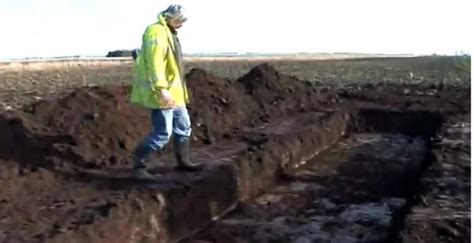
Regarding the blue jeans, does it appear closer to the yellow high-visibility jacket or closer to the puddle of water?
the yellow high-visibility jacket

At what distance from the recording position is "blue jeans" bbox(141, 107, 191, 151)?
23.0ft

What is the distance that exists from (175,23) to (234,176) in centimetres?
229

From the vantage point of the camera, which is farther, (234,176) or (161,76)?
(234,176)

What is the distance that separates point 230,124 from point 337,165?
2.61 metres

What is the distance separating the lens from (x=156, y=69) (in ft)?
21.9

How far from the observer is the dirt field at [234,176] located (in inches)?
247

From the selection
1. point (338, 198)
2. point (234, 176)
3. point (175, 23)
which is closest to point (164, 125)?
point (175, 23)

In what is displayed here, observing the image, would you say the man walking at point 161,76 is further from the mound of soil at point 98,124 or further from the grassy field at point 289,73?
the grassy field at point 289,73

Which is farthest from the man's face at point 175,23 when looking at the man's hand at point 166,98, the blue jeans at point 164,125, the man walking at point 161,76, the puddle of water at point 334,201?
the puddle of water at point 334,201

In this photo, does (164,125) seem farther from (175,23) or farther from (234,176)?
(234,176)

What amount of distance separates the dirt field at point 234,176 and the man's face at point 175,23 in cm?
160

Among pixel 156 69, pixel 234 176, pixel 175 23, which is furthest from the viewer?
pixel 234 176

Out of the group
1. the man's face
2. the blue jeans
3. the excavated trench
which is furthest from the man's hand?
the excavated trench

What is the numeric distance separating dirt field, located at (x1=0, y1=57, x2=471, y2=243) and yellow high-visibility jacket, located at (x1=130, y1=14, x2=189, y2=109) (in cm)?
93
